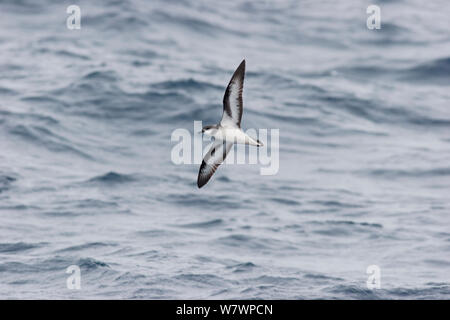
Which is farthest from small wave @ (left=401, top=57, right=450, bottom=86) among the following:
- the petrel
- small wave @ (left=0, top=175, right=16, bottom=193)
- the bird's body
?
the bird's body

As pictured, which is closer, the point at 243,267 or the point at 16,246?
the point at 243,267

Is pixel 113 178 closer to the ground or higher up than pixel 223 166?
closer to the ground

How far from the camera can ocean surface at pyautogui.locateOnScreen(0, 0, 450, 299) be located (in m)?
17.8

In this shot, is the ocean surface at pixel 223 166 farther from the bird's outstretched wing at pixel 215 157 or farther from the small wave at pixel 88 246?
the bird's outstretched wing at pixel 215 157

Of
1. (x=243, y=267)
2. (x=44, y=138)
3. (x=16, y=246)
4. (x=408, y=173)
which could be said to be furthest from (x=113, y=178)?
(x=408, y=173)

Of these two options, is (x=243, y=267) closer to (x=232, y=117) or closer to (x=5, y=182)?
(x=232, y=117)

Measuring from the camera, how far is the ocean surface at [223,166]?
58.3 ft

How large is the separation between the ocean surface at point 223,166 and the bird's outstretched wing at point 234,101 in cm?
362

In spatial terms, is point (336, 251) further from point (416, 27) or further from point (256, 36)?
point (416, 27)

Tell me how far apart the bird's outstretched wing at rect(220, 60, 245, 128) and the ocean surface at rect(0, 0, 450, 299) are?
3.62 metres

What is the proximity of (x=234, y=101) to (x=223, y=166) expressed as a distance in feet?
31.1

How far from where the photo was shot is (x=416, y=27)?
35188mm

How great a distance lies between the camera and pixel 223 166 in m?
24.0
